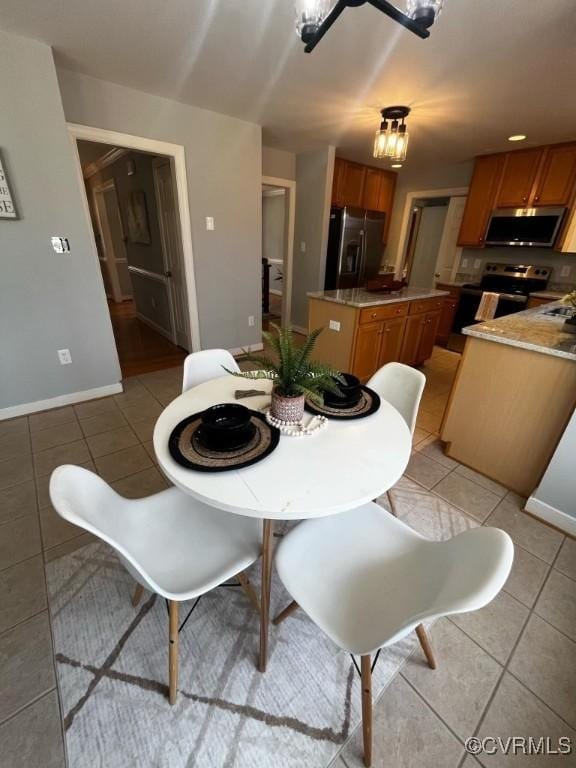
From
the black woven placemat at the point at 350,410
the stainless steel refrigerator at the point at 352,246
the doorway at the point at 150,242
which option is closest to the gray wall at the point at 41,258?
the doorway at the point at 150,242

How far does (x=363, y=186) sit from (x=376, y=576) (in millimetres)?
5106

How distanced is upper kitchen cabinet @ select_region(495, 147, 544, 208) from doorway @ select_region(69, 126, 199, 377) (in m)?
3.71

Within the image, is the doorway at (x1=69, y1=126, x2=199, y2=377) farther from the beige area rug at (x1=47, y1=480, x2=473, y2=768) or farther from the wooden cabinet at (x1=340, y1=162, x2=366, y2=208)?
the beige area rug at (x1=47, y1=480, x2=473, y2=768)

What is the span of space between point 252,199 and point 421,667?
→ 3.88 m

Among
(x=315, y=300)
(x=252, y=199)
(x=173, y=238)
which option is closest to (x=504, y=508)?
(x=315, y=300)

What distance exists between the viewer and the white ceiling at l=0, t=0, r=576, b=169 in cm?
160

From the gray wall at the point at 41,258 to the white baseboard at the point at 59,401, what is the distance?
0.04m

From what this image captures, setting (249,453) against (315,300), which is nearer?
(249,453)

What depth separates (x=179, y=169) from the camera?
2.91m

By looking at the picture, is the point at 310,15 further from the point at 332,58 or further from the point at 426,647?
the point at 426,647

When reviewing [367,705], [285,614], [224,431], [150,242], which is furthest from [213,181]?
[367,705]

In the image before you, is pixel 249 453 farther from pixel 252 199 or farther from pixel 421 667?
pixel 252 199

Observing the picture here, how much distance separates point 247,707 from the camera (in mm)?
1003

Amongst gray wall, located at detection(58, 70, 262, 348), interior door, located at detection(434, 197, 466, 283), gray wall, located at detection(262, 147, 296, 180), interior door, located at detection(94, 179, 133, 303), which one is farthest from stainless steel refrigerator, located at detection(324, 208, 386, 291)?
interior door, located at detection(94, 179, 133, 303)
